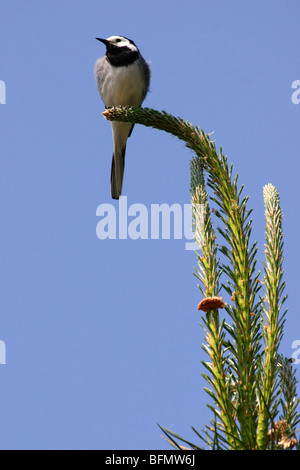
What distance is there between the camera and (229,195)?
76.4 inches

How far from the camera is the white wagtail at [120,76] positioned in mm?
6227

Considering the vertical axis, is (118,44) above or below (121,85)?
above

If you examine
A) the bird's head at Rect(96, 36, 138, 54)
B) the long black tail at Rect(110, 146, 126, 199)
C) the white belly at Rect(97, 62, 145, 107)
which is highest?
the bird's head at Rect(96, 36, 138, 54)

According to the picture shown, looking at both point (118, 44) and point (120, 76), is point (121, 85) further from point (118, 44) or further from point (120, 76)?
point (118, 44)

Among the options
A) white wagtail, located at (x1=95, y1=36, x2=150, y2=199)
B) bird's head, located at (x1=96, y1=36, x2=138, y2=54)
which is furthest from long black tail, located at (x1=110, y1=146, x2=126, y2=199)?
→ bird's head, located at (x1=96, y1=36, x2=138, y2=54)

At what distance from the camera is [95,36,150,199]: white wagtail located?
623cm

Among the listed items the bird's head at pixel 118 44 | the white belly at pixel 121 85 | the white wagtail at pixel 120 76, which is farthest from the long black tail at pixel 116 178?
the bird's head at pixel 118 44

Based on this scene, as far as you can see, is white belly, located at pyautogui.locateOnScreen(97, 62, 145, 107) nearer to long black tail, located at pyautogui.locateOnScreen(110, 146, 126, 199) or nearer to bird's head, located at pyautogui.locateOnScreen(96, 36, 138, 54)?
bird's head, located at pyautogui.locateOnScreen(96, 36, 138, 54)

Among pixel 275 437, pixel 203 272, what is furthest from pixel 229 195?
pixel 275 437

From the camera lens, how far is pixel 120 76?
6.18m

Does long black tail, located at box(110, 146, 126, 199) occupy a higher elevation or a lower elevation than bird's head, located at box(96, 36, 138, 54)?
lower

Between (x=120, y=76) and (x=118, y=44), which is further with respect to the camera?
(x=118, y=44)

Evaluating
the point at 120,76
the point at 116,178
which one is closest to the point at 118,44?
the point at 120,76
